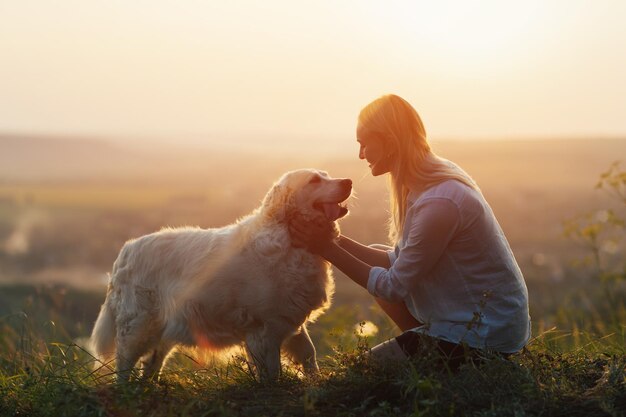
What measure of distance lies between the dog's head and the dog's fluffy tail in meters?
1.62

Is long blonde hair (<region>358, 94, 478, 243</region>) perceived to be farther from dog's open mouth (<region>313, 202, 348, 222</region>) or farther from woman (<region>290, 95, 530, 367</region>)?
dog's open mouth (<region>313, 202, 348, 222</region>)

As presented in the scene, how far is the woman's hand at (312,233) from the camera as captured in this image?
4594 mm

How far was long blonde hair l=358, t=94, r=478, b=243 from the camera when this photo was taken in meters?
4.27

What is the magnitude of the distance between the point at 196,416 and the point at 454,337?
5.34ft

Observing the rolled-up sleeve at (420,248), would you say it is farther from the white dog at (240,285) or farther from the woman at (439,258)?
the white dog at (240,285)

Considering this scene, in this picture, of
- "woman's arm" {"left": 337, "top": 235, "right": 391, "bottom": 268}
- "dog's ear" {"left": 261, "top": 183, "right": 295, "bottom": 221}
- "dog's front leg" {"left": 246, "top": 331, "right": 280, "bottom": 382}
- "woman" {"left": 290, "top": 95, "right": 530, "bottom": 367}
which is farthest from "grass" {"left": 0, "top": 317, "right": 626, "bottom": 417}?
"dog's ear" {"left": 261, "top": 183, "right": 295, "bottom": 221}

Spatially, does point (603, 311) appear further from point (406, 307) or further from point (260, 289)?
point (260, 289)

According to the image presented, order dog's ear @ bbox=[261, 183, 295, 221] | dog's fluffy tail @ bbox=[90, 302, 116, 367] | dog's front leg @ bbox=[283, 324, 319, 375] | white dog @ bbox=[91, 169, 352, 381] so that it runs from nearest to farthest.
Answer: white dog @ bbox=[91, 169, 352, 381], dog's ear @ bbox=[261, 183, 295, 221], dog's front leg @ bbox=[283, 324, 319, 375], dog's fluffy tail @ bbox=[90, 302, 116, 367]

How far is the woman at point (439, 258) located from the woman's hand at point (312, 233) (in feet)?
0.62

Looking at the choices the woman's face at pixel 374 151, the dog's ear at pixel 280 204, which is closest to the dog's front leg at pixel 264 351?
the dog's ear at pixel 280 204

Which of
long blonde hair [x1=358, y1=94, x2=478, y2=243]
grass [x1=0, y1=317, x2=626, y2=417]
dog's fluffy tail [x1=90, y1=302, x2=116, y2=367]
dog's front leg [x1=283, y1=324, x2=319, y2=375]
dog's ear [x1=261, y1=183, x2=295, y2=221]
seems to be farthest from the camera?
dog's fluffy tail [x1=90, y1=302, x2=116, y2=367]

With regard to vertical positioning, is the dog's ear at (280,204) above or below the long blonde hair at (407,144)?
below

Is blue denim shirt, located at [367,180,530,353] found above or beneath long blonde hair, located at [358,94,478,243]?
beneath

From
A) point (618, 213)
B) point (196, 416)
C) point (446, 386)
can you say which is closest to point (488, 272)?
point (446, 386)
